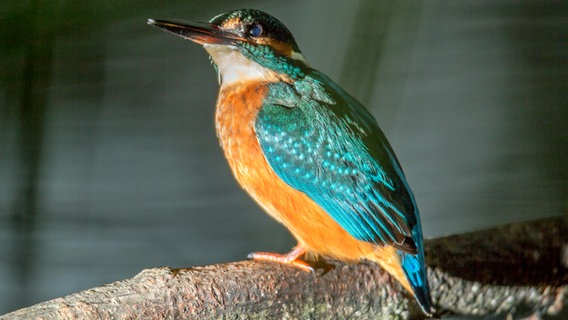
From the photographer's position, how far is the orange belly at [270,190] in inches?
42.5

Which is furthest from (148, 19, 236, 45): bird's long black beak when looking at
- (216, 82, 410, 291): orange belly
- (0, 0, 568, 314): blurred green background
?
(0, 0, 568, 314): blurred green background

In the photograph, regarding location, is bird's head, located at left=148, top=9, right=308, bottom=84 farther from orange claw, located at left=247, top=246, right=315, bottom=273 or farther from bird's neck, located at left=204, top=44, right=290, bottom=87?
orange claw, located at left=247, top=246, right=315, bottom=273

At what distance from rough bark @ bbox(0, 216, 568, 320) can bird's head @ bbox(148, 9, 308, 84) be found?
0.29 m

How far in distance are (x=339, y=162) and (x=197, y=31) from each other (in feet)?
0.90

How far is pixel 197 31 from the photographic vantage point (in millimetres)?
939

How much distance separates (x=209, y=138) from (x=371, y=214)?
84cm

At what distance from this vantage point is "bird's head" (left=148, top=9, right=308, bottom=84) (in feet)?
3.23

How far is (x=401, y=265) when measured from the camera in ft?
3.46

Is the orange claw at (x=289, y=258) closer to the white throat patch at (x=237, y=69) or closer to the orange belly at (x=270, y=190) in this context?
the orange belly at (x=270, y=190)

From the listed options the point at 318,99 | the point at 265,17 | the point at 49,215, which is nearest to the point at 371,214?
the point at 318,99

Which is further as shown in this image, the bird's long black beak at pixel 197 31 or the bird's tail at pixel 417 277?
the bird's tail at pixel 417 277

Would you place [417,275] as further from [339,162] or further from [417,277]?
[339,162]

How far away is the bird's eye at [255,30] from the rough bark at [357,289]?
33cm

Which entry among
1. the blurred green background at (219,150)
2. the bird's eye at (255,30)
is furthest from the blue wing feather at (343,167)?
the blurred green background at (219,150)
